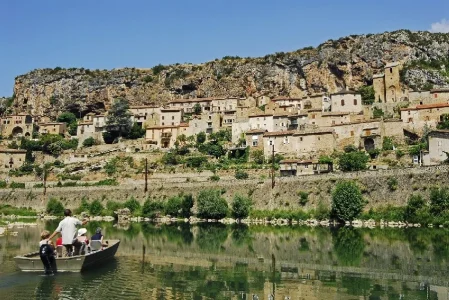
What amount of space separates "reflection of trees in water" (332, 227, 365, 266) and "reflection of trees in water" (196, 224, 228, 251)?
21.9 ft

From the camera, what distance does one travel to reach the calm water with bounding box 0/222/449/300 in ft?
54.1

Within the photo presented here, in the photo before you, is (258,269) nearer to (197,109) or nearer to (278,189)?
(278,189)

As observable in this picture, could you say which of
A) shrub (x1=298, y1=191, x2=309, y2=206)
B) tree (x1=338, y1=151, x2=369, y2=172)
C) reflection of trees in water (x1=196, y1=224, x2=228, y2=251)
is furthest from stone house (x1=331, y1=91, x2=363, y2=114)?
reflection of trees in water (x1=196, y1=224, x2=228, y2=251)

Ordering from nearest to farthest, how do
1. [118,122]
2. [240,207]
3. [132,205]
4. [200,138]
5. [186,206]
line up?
[240,207] < [186,206] < [132,205] < [200,138] < [118,122]

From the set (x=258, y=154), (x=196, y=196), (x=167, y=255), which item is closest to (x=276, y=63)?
(x=258, y=154)

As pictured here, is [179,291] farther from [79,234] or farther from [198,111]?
[198,111]

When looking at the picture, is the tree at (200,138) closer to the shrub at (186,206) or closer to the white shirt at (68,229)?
the shrub at (186,206)

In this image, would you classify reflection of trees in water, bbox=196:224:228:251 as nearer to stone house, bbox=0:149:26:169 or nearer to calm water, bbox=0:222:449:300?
calm water, bbox=0:222:449:300

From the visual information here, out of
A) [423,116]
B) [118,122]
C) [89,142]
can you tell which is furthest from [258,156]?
[89,142]

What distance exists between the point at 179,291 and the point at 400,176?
32.2 m

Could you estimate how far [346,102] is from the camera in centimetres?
6825

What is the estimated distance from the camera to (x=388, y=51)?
3211 inches

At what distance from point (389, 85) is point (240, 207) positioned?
36318 mm

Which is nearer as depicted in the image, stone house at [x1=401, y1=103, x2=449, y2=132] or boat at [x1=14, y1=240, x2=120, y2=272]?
boat at [x1=14, y1=240, x2=120, y2=272]
